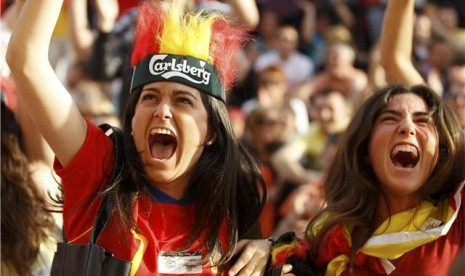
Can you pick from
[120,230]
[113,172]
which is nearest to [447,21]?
[113,172]

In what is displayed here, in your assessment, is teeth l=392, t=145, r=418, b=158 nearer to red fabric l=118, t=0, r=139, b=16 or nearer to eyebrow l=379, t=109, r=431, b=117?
eyebrow l=379, t=109, r=431, b=117

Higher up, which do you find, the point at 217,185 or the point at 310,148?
the point at 310,148

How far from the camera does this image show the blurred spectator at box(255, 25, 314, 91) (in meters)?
9.25

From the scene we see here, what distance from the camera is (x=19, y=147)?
4.61m

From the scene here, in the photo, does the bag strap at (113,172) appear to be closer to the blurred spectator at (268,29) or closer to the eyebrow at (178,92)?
the eyebrow at (178,92)

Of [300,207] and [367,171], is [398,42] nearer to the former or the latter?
[367,171]

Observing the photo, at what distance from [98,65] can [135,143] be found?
4.19 metres

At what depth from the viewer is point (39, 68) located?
3.52m

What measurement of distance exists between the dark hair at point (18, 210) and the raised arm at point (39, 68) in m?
0.96

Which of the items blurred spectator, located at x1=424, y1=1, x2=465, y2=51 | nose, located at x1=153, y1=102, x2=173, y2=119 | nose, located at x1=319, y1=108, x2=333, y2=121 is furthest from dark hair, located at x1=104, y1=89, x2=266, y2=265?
blurred spectator, located at x1=424, y1=1, x2=465, y2=51

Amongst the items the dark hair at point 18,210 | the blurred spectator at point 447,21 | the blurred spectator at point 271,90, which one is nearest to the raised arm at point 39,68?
the dark hair at point 18,210

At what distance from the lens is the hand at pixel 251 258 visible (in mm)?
3807

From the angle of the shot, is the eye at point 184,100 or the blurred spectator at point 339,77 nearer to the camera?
the eye at point 184,100

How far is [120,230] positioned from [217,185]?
392mm
